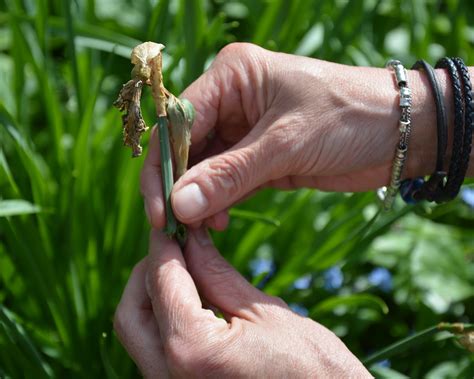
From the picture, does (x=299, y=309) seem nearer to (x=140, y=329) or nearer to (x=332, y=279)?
(x=332, y=279)

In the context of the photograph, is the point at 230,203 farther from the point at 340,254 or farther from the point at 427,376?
the point at 427,376

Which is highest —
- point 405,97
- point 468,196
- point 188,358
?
point 405,97

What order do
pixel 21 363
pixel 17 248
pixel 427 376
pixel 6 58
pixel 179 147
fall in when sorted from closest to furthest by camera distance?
pixel 179 147 → pixel 21 363 → pixel 17 248 → pixel 427 376 → pixel 6 58

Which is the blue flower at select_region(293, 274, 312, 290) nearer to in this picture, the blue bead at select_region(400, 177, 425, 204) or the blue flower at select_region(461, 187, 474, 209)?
the blue bead at select_region(400, 177, 425, 204)

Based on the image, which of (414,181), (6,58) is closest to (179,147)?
(414,181)

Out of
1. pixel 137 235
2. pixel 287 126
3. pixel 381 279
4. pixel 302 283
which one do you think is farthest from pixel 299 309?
pixel 287 126

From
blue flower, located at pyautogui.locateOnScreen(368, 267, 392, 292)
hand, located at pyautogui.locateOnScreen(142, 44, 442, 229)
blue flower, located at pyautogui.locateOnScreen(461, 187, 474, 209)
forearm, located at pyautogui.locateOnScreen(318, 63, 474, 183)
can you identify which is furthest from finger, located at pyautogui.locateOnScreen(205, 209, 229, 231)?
blue flower, located at pyautogui.locateOnScreen(461, 187, 474, 209)

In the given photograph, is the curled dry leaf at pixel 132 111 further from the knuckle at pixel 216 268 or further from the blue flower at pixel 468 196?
the blue flower at pixel 468 196
